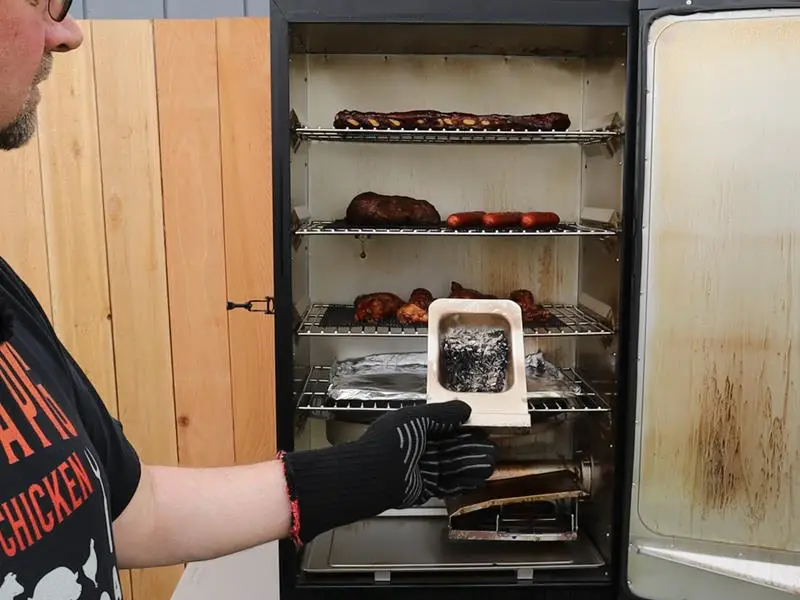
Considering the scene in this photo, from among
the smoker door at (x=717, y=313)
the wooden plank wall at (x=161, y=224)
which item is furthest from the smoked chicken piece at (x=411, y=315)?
the smoker door at (x=717, y=313)

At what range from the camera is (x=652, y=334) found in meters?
1.58

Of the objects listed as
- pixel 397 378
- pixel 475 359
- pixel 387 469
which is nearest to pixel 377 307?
pixel 397 378

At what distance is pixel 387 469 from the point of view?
1.19 metres

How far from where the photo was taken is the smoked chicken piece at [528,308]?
6.24 ft

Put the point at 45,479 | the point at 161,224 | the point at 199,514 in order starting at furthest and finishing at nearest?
the point at 161,224 < the point at 199,514 < the point at 45,479

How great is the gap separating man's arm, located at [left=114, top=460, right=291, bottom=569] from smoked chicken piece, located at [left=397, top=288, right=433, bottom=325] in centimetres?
76

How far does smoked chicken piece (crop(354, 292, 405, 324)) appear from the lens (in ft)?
6.23

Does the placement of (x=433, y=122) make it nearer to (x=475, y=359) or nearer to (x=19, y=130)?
(x=475, y=359)

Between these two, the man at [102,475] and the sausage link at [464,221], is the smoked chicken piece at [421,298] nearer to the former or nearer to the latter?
the sausage link at [464,221]

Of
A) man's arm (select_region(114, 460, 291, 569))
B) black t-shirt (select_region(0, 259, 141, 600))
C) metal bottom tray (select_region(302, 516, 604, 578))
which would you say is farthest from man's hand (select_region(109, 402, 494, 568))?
metal bottom tray (select_region(302, 516, 604, 578))

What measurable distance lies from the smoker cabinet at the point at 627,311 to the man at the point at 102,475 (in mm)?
451

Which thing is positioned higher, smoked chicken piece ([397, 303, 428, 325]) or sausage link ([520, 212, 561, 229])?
sausage link ([520, 212, 561, 229])

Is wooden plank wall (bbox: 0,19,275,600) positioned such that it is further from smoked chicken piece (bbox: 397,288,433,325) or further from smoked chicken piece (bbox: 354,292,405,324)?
smoked chicken piece (bbox: 397,288,433,325)

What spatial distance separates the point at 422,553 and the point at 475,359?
581mm
